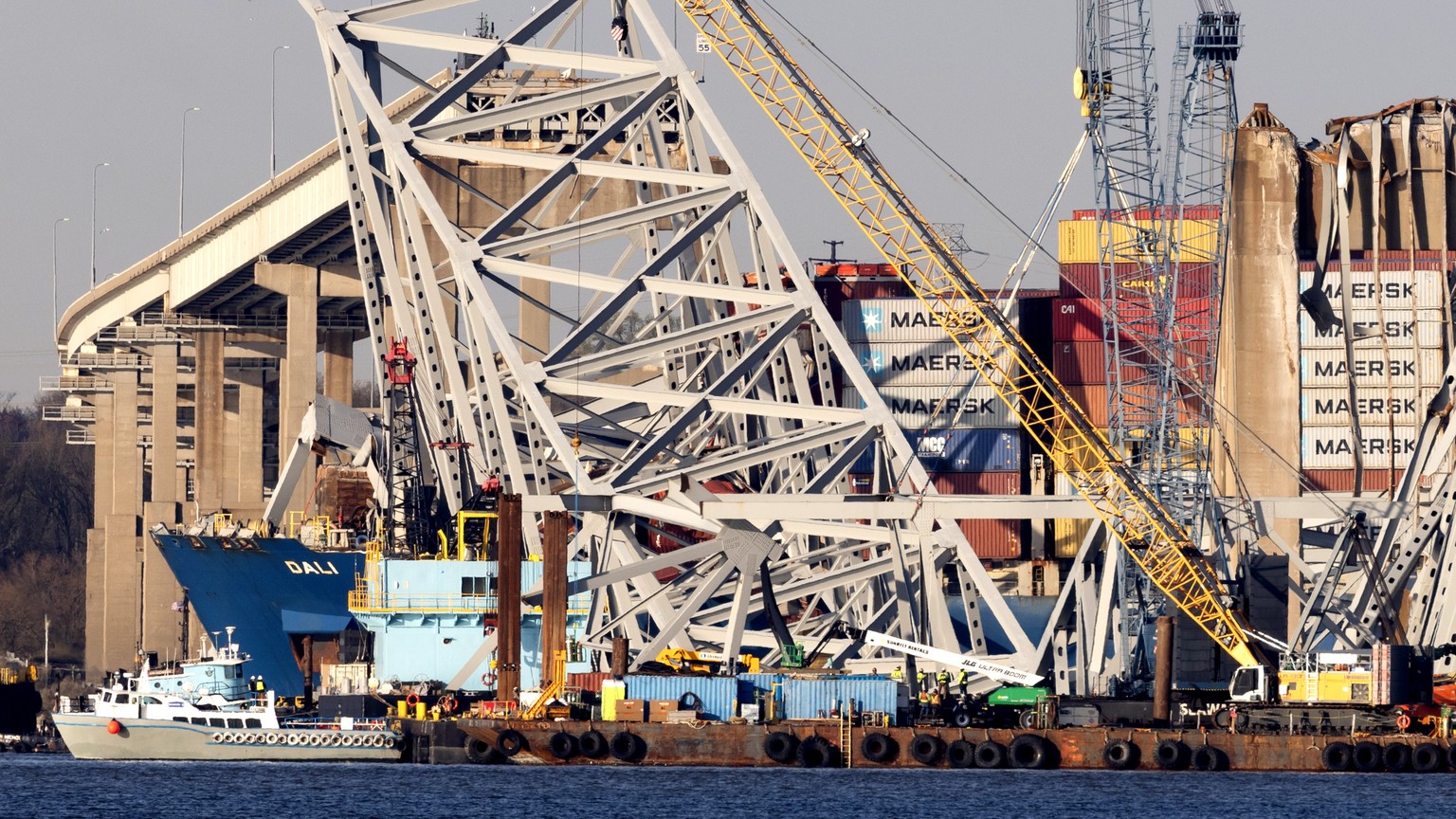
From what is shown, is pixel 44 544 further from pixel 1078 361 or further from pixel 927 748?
pixel 927 748

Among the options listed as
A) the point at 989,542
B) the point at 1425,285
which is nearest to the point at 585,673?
the point at 989,542

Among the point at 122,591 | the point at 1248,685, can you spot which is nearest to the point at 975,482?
the point at 1248,685

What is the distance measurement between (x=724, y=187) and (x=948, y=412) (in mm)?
25152

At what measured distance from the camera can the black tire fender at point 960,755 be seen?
64062mm

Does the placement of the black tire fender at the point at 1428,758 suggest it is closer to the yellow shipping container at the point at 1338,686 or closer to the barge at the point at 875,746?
the barge at the point at 875,746

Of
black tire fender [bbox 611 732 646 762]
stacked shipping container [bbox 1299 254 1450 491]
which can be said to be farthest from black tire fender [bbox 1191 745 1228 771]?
stacked shipping container [bbox 1299 254 1450 491]

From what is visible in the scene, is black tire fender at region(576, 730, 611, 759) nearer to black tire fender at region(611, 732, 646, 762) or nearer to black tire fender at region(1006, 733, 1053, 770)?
black tire fender at region(611, 732, 646, 762)

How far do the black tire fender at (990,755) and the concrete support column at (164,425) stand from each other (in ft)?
226

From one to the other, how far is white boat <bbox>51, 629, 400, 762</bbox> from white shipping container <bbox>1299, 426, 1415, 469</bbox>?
→ 38947mm

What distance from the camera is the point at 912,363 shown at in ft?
322

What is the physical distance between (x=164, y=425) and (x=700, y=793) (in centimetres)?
7086

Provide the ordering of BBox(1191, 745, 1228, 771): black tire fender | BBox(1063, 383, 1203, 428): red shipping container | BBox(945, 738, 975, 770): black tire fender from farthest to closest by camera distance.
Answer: BBox(1063, 383, 1203, 428): red shipping container
BBox(945, 738, 975, 770): black tire fender
BBox(1191, 745, 1228, 771): black tire fender

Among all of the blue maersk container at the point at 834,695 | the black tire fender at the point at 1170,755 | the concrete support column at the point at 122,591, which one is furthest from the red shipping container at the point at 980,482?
the concrete support column at the point at 122,591

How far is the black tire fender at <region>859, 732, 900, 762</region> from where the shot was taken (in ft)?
212
